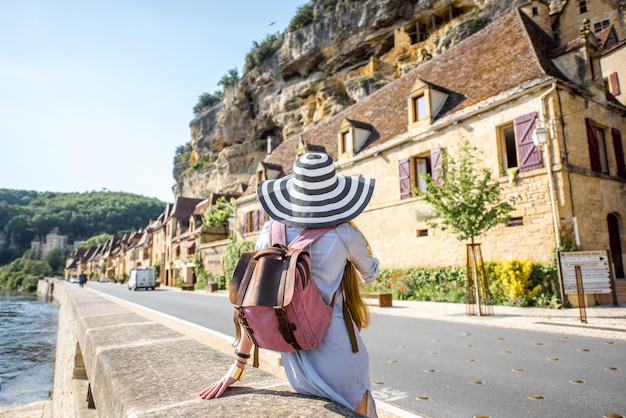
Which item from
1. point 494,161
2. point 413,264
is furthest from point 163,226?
point 494,161

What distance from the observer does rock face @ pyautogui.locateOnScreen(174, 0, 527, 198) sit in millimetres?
33250

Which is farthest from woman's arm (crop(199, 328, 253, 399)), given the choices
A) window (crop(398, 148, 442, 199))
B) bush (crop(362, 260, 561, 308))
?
window (crop(398, 148, 442, 199))

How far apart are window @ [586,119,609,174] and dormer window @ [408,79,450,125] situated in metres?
5.32

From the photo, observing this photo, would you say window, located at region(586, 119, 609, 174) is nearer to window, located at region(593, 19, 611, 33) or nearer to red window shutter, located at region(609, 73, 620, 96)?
red window shutter, located at region(609, 73, 620, 96)

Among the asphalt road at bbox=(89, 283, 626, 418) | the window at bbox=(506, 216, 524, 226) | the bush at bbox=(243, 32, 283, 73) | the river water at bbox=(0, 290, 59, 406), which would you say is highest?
the bush at bbox=(243, 32, 283, 73)

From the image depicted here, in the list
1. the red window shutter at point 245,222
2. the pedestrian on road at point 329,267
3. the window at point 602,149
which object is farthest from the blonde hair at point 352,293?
the red window shutter at point 245,222

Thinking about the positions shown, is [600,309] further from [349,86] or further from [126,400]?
[349,86]

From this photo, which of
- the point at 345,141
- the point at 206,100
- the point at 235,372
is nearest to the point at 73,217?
the point at 206,100

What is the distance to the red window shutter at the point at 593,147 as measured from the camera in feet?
42.9

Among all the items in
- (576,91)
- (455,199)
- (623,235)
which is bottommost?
(623,235)

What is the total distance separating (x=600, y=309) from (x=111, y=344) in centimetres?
1210

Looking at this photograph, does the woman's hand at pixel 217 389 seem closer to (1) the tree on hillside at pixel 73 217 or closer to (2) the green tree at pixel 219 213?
(2) the green tree at pixel 219 213

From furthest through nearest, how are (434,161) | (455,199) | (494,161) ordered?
(434,161), (494,161), (455,199)

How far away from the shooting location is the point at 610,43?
22531mm
